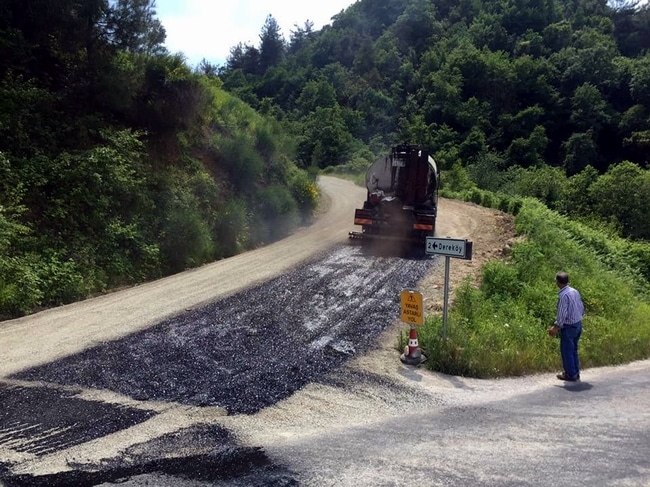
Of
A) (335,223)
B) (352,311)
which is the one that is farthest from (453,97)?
(352,311)

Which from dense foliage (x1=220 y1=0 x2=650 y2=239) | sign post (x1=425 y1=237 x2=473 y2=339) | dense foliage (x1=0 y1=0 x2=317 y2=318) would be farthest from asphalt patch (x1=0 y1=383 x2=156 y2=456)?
dense foliage (x1=220 y1=0 x2=650 y2=239)

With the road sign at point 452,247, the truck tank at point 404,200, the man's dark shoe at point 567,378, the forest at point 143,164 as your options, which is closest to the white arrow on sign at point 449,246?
the road sign at point 452,247

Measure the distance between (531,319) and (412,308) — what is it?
3538 mm

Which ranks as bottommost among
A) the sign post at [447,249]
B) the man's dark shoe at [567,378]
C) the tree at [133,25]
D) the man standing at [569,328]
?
the man's dark shoe at [567,378]

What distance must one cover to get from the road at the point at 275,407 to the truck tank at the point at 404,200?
600 centimetres

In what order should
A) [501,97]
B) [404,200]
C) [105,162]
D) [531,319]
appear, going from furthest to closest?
[501,97] → [404,200] → [105,162] → [531,319]

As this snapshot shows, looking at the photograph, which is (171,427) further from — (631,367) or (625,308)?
(625,308)

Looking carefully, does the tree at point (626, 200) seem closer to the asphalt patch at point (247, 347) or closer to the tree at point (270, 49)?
the asphalt patch at point (247, 347)

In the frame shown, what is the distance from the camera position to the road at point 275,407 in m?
5.22

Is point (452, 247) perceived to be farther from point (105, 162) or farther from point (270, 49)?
point (270, 49)

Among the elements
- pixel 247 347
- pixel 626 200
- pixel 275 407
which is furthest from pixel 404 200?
pixel 626 200

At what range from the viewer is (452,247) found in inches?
340

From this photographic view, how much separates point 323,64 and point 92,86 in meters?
94.9

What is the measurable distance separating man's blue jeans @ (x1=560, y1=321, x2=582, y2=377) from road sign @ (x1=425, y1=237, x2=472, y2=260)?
190 centimetres
